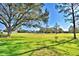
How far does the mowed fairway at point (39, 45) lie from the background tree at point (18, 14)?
0.39 ft

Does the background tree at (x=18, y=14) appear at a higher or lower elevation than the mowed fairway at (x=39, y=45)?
higher

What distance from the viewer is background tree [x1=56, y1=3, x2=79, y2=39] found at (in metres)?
2.21

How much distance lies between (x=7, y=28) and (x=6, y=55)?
0.28 metres

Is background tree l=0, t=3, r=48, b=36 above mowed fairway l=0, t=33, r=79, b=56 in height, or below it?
above

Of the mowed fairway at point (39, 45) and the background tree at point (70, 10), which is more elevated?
the background tree at point (70, 10)

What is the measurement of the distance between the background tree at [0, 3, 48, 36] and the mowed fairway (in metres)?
0.12

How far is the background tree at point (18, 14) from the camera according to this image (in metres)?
2.23

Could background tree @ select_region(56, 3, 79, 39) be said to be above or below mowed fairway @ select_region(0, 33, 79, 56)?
above

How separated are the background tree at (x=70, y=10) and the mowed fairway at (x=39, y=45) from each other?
0.15 meters

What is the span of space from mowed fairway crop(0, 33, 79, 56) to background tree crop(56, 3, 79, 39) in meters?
0.15

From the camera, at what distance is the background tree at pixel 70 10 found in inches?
87.1

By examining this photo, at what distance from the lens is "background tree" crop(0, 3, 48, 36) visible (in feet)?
7.30

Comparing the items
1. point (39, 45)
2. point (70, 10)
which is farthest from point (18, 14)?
point (70, 10)

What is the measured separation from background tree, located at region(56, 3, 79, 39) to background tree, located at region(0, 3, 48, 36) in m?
0.18
